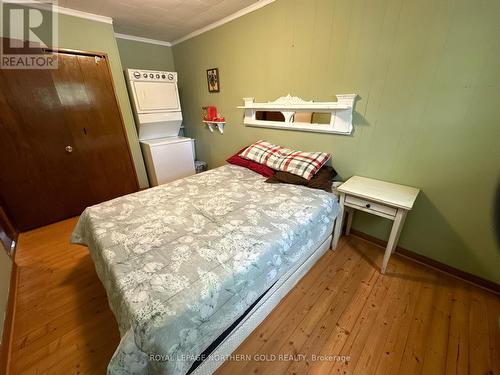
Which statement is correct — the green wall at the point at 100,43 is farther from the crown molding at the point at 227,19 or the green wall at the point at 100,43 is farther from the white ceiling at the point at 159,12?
the crown molding at the point at 227,19

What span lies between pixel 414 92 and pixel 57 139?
138 inches

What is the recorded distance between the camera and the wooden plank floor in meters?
1.12

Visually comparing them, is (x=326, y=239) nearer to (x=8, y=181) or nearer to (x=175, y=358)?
(x=175, y=358)

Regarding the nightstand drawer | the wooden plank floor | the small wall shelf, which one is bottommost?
the wooden plank floor

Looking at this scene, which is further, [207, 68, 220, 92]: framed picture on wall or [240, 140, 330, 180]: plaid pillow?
[207, 68, 220, 92]: framed picture on wall

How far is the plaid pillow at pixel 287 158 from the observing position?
1.90 meters

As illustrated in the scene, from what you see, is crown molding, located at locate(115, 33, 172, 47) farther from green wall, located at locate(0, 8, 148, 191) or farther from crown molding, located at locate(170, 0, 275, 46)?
green wall, located at locate(0, 8, 148, 191)

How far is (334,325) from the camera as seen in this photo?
1301mm

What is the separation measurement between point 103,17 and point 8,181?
6.81 feet

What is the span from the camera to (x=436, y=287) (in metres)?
1.52

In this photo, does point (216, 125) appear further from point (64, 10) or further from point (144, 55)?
point (64, 10)

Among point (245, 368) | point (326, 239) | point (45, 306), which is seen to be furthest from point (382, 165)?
point (45, 306)

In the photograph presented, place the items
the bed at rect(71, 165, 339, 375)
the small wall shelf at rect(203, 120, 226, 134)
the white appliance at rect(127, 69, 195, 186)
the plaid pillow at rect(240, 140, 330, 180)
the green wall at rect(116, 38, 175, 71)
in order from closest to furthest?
the bed at rect(71, 165, 339, 375) → the plaid pillow at rect(240, 140, 330, 180) → the white appliance at rect(127, 69, 195, 186) → the green wall at rect(116, 38, 175, 71) → the small wall shelf at rect(203, 120, 226, 134)

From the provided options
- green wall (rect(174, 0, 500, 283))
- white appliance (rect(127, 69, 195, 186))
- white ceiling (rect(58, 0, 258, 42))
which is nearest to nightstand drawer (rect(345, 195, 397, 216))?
green wall (rect(174, 0, 500, 283))
